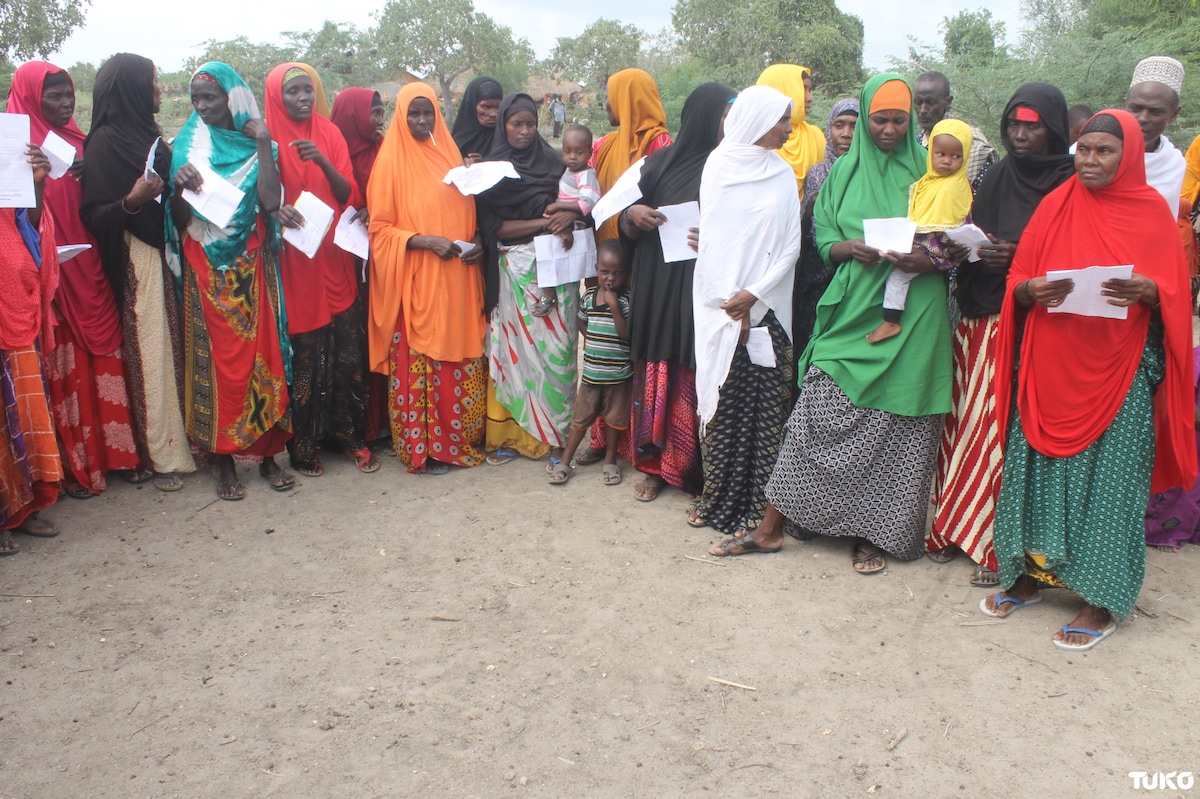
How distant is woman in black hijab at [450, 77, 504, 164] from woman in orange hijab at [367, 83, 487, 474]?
0.27 m

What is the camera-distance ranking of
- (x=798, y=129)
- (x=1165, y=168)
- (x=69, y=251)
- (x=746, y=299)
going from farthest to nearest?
1. (x=798, y=129)
2. (x=69, y=251)
3. (x=746, y=299)
4. (x=1165, y=168)

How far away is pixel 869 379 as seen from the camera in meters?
3.71

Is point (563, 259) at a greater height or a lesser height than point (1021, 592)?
greater

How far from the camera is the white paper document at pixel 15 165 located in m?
3.76

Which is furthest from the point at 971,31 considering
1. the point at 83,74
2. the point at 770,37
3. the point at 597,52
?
the point at 83,74

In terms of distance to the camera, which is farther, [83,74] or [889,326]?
[83,74]

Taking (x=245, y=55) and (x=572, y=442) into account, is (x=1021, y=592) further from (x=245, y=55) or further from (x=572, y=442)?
(x=245, y=55)

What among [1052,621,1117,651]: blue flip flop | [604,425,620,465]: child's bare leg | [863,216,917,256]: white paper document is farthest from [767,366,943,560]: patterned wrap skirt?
[604,425,620,465]: child's bare leg

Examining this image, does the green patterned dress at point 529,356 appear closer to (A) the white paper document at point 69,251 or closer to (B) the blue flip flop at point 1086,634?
(A) the white paper document at point 69,251

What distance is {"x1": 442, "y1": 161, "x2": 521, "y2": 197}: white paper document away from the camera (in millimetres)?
4633

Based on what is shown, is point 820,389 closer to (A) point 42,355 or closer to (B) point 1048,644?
(B) point 1048,644

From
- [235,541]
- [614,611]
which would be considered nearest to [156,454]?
[235,541]

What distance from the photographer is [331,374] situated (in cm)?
507

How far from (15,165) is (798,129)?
374 centimetres
